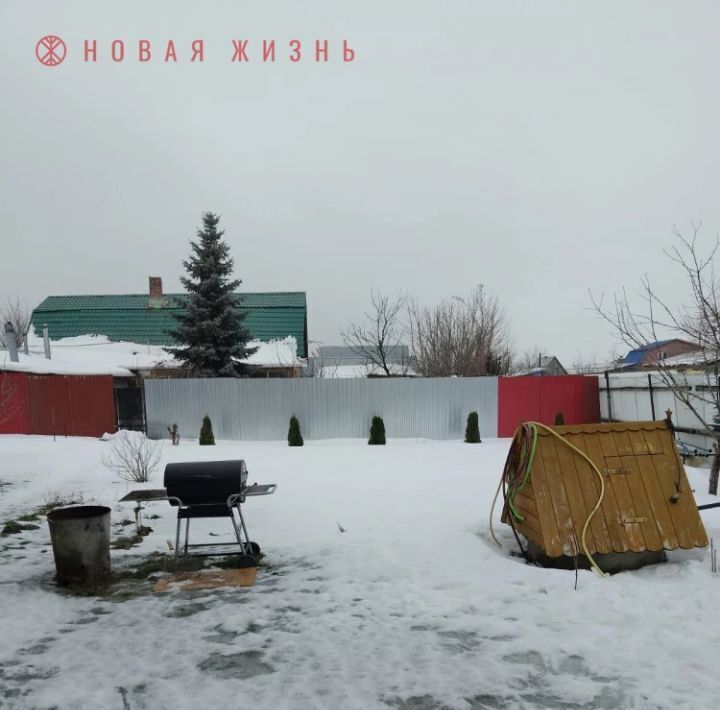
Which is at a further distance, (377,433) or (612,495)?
(377,433)

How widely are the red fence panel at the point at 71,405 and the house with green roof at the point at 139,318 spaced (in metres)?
8.27

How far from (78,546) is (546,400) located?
14166mm

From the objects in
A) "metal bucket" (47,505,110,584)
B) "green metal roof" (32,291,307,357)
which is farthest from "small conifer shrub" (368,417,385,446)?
"green metal roof" (32,291,307,357)

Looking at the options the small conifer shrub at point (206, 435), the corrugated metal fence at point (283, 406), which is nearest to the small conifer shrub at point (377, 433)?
the corrugated metal fence at point (283, 406)

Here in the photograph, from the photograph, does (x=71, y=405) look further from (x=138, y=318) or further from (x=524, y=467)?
(x=524, y=467)

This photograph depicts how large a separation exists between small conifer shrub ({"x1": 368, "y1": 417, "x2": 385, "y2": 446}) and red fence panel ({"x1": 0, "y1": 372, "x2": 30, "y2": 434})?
9.74m

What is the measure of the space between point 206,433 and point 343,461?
478 cm

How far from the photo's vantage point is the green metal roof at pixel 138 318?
78.9ft

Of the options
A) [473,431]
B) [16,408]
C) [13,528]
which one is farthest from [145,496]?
[16,408]

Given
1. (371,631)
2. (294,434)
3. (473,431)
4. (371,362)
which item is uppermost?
(371,362)

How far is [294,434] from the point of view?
1420cm

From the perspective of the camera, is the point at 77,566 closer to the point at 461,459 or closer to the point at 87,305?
the point at 461,459

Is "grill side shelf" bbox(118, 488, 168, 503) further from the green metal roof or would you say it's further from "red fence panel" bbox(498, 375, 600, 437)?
the green metal roof

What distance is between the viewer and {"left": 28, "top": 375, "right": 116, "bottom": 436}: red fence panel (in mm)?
14906
